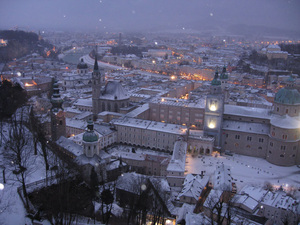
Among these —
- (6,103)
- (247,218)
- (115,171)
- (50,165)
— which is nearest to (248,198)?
(247,218)

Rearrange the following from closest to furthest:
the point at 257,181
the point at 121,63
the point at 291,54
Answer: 1. the point at 257,181
2. the point at 291,54
3. the point at 121,63

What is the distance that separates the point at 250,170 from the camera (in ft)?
87.0

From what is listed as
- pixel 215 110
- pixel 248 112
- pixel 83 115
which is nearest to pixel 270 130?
pixel 248 112

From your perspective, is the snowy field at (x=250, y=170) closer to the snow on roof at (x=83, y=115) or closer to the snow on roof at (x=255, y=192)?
the snow on roof at (x=255, y=192)

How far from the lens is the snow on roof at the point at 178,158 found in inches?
920

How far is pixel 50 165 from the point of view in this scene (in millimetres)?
19266

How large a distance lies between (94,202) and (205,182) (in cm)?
909

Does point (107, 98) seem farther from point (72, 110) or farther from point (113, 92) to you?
point (72, 110)

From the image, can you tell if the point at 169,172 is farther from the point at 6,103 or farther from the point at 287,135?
the point at 6,103

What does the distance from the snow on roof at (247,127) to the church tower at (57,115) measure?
16.1m

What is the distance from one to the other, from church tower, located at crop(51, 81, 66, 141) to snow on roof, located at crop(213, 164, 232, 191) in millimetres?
13214

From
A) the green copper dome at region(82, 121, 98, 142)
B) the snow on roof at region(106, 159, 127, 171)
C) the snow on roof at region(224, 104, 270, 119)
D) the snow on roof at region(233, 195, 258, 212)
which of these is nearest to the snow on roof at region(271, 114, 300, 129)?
the snow on roof at region(224, 104, 270, 119)

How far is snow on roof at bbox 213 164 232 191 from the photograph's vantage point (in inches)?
829

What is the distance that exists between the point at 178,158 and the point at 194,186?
13.7ft
